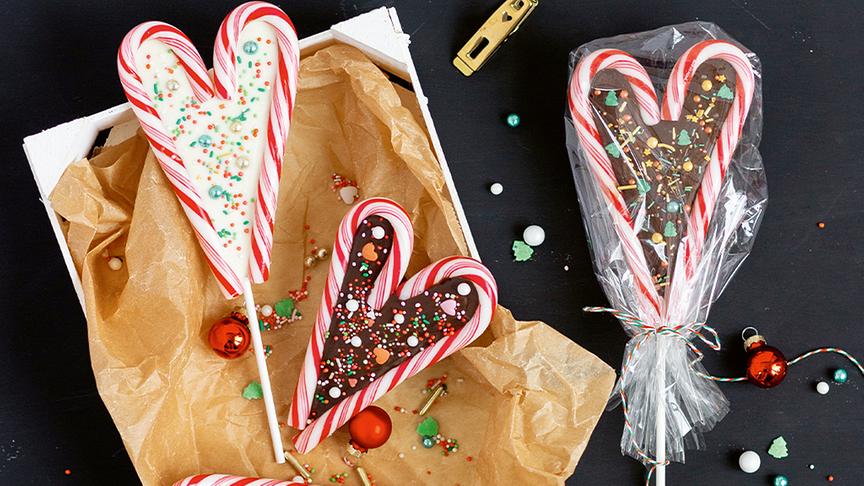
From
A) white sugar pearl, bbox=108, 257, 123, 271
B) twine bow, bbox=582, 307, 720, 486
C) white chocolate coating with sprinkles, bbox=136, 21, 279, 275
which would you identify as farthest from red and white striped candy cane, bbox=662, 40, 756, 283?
white sugar pearl, bbox=108, 257, 123, 271

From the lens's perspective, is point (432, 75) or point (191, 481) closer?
point (191, 481)

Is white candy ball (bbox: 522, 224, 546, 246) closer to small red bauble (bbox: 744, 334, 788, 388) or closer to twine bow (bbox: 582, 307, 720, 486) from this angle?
twine bow (bbox: 582, 307, 720, 486)

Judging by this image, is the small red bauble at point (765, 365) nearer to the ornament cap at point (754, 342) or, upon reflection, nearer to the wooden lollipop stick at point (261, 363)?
the ornament cap at point (754, 342)

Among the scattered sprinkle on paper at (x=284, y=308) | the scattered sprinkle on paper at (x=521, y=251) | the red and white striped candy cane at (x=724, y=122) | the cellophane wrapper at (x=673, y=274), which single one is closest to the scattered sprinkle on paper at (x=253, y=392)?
the scattered sprinkle on paper at (x=284, y=308)

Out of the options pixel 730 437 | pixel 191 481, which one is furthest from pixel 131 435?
pixel 730 437

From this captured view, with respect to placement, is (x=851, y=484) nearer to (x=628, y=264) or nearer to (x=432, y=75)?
(x=628, y=264)

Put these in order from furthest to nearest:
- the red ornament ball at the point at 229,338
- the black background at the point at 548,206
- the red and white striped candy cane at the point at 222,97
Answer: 1. the black background at the point at 548,206
2. the red ornament ball at the point at 229,338
3. the red and white striped candy cane at the point at 222,97

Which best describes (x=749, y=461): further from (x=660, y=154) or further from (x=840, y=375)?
(x=660, y=154)
